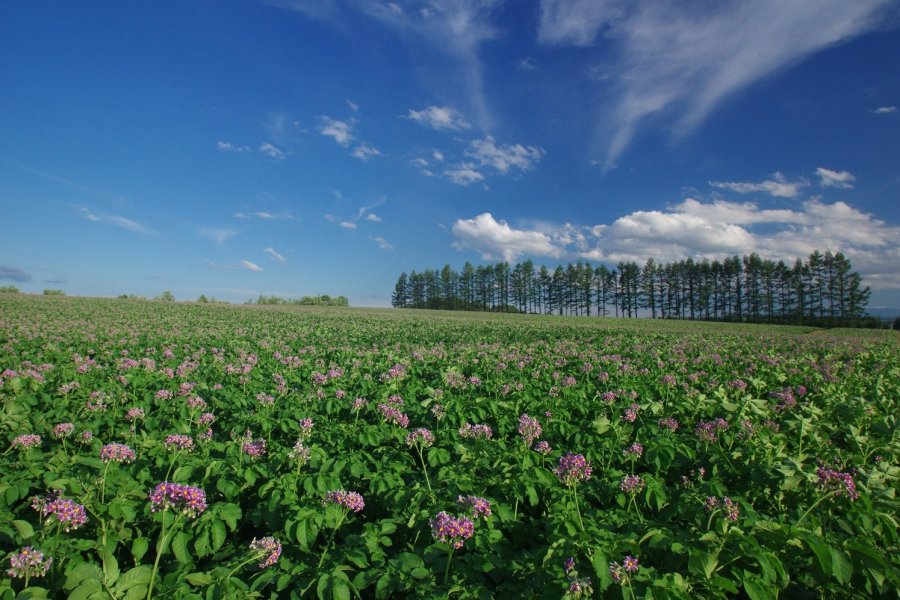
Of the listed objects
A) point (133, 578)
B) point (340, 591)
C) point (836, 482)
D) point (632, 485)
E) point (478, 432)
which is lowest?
point (133, 578)

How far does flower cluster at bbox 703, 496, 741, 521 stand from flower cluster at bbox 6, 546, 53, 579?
4.44 meters

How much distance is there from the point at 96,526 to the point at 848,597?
18.6ft

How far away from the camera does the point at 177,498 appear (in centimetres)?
284

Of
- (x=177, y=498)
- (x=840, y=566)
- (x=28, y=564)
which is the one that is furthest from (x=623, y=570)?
(x=28, y=564)

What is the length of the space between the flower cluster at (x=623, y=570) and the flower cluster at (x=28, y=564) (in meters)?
3.39

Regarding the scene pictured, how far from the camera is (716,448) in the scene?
4.89 meters

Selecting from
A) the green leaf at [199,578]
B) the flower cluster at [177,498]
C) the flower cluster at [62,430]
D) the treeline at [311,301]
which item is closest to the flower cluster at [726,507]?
the green leaf at [199,578]

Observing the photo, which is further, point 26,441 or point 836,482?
point 26,441

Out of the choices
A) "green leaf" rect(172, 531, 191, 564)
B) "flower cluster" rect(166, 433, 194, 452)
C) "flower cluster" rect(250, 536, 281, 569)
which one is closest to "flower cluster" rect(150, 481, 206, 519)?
"green leaf" rect(172, 531, 191, 564)

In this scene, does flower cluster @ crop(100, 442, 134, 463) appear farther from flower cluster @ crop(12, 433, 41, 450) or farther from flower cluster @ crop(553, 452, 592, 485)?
flower cluster @ crop(553, 452, 592, 485)

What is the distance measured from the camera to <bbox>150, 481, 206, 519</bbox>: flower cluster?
2826 millimetres

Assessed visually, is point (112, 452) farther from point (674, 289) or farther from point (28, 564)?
point (674, 289)

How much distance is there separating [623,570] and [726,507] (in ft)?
3.83

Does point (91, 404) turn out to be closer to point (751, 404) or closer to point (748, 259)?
point (751, 404)
